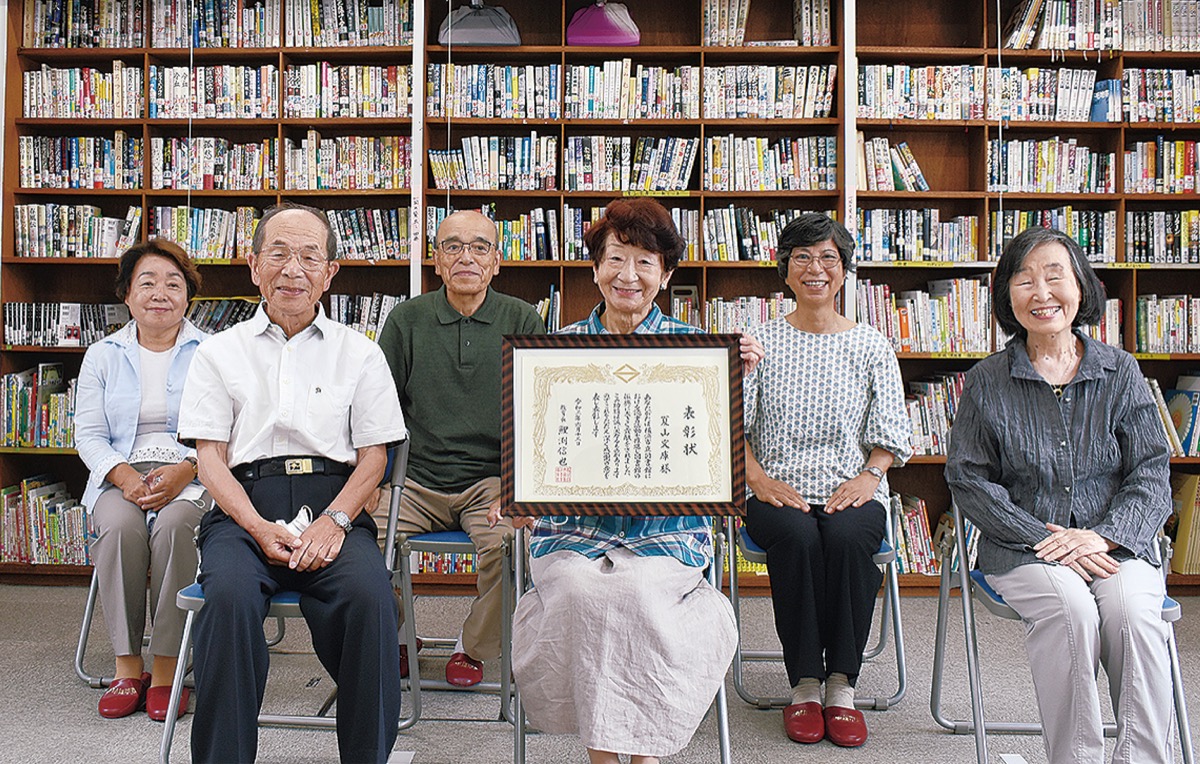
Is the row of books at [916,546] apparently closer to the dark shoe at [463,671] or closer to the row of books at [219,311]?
the dark shoe at [463,671]

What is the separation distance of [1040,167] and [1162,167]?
1.76 ft

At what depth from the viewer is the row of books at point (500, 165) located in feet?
14.6

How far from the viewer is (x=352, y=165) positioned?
4.48m

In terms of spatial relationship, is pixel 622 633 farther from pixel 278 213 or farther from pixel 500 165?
pixel 500 165

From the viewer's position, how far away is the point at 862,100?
4.38 m

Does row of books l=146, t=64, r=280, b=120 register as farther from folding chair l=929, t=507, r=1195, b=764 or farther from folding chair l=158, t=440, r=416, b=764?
folding chair l=929, t=507, r=1195, b=764

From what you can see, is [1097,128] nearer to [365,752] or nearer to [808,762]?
[808,762]

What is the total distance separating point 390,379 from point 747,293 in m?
2.51

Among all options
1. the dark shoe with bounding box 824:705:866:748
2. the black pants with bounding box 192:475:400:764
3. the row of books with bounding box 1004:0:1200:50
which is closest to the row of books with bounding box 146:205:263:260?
the black pants with bounding box 192:475:400:764

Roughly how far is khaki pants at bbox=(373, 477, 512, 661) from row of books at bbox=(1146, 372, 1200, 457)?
3.07 m

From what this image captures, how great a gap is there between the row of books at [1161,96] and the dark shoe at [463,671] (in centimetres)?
366

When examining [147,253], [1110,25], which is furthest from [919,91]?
[147,253]

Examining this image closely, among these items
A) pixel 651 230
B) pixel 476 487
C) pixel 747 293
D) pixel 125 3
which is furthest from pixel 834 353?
pixel 125 3

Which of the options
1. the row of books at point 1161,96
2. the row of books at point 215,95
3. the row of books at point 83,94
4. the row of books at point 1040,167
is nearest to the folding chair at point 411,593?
the row of books at point 215,95
